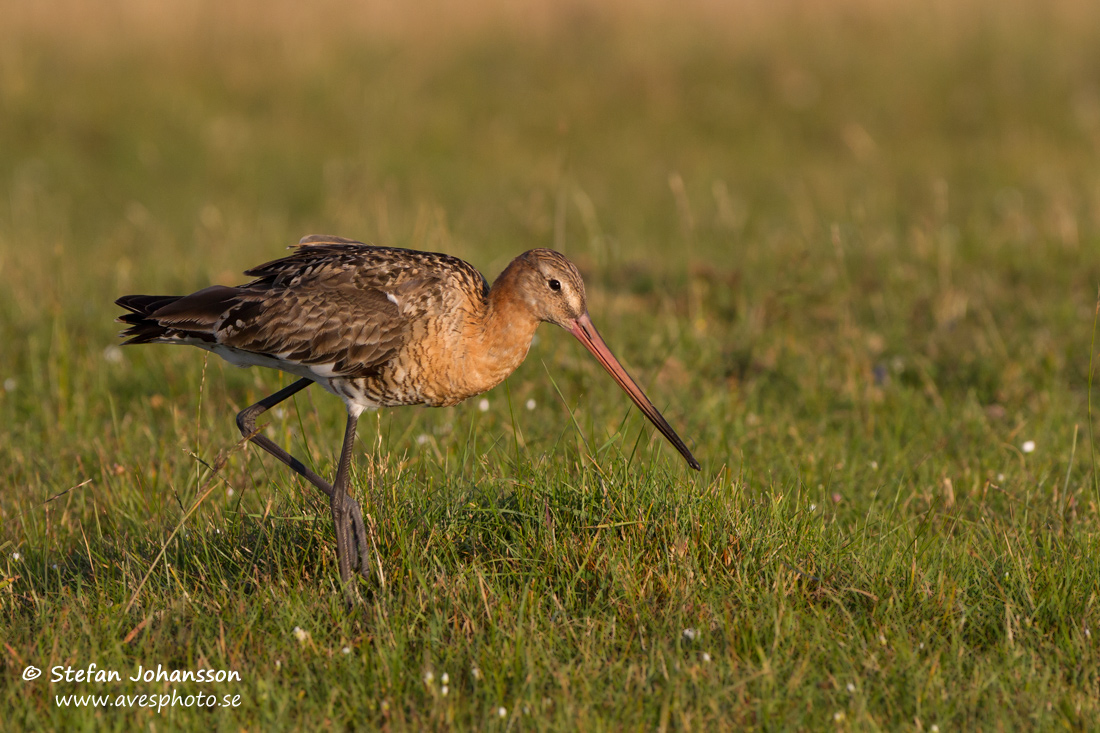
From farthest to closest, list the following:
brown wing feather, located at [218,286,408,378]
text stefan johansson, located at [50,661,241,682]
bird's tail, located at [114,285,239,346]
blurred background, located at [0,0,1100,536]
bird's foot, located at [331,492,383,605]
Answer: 1. blurred background, located at [0,0,1100,536]
2. bird's tail, located at [114,285,239,346]
3. brown wing feather, located at [218,286,408,378]
4. bird's foot, located at [331,492,383,605]
5. text stefan johansson, located at [50,661,241,682]

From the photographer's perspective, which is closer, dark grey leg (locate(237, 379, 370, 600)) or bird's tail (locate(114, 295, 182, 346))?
dark grey leg (locate(237, 379, 370, 600))

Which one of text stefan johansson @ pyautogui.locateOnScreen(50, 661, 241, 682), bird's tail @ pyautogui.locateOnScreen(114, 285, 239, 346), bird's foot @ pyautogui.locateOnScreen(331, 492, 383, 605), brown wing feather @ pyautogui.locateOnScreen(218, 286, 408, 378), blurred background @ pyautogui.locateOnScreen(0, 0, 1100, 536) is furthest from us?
blurred background @ pyautogui.locateOnScreen(0, 0, 1100, 536)

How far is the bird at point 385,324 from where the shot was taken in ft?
13.6

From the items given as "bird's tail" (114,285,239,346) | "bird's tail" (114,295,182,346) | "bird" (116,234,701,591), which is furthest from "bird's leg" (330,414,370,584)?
"bird's tail" (114,295,182,346)

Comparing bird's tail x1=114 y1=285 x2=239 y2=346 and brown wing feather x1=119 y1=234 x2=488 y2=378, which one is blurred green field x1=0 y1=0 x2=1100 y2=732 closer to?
brown wing feather x1=119 y1=234 x2=488 y2=378

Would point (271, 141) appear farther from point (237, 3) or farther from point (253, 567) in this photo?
point (253, 567)

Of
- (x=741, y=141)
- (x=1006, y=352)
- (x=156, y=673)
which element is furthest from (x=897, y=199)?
(x=156, y=673)

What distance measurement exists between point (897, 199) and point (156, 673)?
9531mm

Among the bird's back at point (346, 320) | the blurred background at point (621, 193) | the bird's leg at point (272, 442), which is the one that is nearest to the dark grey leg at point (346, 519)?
the bird's leg at point (272, 442)

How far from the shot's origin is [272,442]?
4.35 meters

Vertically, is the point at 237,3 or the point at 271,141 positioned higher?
the point at 237,3

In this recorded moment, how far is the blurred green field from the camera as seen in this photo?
3361 mm

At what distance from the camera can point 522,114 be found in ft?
44.1

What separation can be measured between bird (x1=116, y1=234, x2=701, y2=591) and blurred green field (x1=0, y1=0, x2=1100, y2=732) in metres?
0.29
